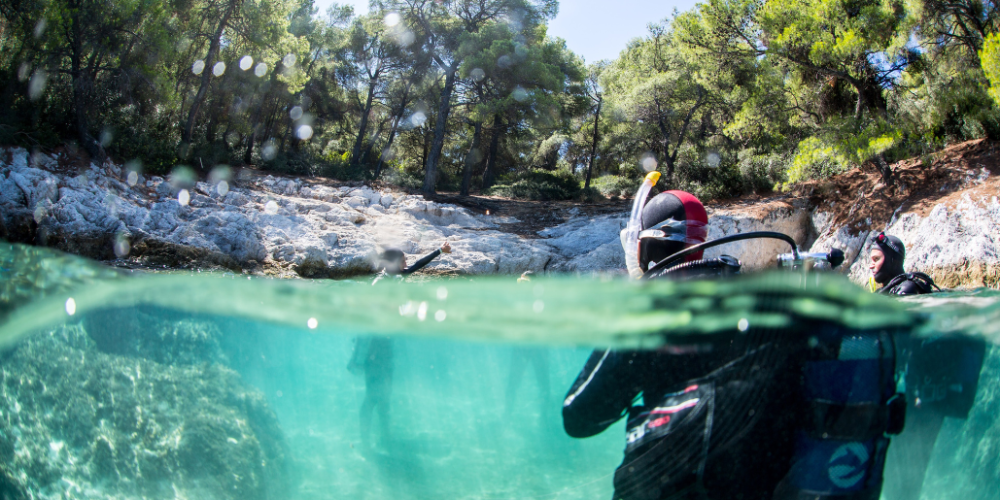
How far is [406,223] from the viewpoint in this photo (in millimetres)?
13148

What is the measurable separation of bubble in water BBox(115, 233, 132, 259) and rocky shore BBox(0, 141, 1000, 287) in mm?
20

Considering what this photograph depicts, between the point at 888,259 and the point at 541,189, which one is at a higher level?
the point at 541,189

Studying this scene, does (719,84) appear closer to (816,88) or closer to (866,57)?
(816,88)

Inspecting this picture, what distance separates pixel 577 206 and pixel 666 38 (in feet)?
29.5

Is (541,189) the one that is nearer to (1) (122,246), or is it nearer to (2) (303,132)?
(2) (303,132)

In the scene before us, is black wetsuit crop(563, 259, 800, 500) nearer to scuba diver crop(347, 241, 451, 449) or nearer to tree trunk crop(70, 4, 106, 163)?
scuba diver crop(347, 241, 451, 449)

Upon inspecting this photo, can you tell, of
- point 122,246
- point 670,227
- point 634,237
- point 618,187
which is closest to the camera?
point 670,227

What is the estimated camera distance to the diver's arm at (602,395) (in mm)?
1600

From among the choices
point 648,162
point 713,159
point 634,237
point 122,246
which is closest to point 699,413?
point 634,237

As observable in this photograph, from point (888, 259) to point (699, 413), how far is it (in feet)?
12.1

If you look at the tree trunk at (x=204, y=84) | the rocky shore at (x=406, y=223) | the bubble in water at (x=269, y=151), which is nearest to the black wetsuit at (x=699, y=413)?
the rocky shore at (x=406, y=223)

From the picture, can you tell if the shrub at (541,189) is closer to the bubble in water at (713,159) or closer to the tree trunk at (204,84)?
the bubble in water at (713,159)

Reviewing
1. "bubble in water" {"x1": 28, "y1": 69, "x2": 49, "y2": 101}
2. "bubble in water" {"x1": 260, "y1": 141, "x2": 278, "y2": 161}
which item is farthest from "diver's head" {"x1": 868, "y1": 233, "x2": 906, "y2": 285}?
"bubble in water" {"x1": 260, "y1": 141, "x2": 278, "y2": 161}

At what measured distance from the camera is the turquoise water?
2004mm
